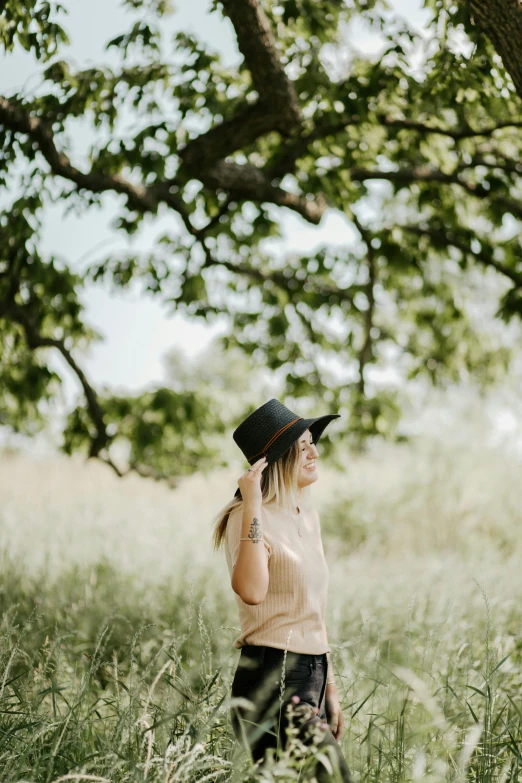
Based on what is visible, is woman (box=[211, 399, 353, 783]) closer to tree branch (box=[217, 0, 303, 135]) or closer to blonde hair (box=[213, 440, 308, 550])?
blonde hair (box=[213, 440, 308, 550])

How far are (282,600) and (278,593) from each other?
27 mm

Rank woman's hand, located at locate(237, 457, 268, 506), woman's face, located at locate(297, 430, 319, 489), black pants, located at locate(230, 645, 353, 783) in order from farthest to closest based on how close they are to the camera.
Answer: woman's face, located at locate(297, 430, 319, 489), woman's hand, located at locate(237, 457, 268, 506), black pants, located at locate(230, 645, 353, 783)

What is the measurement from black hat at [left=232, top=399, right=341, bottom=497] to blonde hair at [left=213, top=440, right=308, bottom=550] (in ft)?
0.20

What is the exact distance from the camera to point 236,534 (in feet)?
7.38

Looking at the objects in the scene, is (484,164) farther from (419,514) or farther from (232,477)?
(232,477)

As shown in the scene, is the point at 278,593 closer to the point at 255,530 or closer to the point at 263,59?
the point at 255,530

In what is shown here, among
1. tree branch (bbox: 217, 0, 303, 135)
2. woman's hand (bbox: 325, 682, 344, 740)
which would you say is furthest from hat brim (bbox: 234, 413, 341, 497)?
tree branch (bbox: 217, 0, 303, 135)

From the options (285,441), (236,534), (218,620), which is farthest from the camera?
(218,620)

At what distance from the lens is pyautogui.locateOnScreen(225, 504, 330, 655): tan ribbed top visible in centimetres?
221

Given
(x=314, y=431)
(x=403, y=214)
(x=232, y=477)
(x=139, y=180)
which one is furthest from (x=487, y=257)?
(x=232, y=477)

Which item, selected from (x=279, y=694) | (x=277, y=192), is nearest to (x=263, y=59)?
(x=277, y=192)

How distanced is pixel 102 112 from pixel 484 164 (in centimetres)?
307

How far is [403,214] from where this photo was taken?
8344 millimetres

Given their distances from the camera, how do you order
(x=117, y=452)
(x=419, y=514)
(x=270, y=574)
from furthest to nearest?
1. (x=419, y=514)
2. (x=117, y=452)
3. (x=270, y=574)
